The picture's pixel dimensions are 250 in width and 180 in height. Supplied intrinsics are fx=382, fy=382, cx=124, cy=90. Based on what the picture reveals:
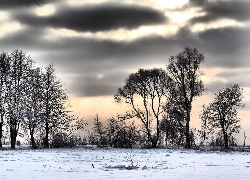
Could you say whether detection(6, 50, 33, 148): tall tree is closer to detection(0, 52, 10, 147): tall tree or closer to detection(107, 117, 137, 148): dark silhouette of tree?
detection(0, 52, 10, 147): tall tree

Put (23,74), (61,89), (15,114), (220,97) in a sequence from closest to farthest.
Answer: (15,114), (23,74), (61,89), (220,97)

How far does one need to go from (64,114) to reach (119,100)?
26.8ft

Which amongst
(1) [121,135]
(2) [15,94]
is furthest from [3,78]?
(1) [121,135]

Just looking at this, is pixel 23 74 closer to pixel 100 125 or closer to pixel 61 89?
pixel 61 89

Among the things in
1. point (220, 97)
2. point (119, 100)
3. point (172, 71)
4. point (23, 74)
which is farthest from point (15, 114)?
point (220, 97)

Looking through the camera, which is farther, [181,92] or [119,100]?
[119,100]

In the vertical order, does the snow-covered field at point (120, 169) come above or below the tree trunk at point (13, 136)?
below

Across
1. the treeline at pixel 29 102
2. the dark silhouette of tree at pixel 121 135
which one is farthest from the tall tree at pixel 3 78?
the dark silhouette of tree at pixel 121 135

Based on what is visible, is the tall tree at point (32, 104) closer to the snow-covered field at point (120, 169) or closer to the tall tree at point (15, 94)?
the tall tree at point (15, 94)

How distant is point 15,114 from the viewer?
42.8 m

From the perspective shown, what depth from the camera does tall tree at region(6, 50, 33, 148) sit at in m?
43.0

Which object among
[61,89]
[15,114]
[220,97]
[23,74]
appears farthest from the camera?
[220,97]

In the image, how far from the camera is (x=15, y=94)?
143 feet

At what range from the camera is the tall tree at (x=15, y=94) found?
43000 mm
